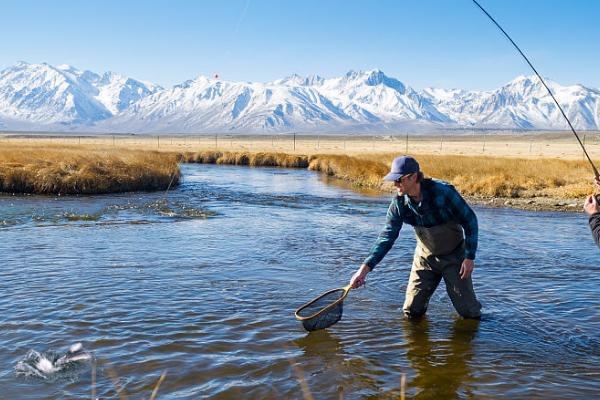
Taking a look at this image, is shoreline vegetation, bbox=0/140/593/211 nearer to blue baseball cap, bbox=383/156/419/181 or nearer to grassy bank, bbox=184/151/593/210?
grassy bank, bbox=184/151/593/210

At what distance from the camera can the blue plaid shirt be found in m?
6.62

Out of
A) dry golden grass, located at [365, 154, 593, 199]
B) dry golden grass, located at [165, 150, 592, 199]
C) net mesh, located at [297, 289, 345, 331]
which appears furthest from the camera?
dry golden grass, located at [165, 150, 592, 199]

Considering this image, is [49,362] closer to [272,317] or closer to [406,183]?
[272,317]

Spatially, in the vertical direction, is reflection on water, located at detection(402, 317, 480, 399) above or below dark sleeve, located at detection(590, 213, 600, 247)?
below

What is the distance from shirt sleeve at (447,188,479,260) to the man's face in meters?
0.47

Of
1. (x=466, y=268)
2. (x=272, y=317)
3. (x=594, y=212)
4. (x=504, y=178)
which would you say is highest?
(x=594, y=212)

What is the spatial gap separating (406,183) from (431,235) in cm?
91

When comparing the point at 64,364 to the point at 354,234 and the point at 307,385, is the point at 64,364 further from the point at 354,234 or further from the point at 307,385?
the point at 354,234

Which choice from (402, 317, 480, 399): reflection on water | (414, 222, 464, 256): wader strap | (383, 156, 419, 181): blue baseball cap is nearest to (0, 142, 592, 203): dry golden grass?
(402, 317, 480, 399): reflection on water

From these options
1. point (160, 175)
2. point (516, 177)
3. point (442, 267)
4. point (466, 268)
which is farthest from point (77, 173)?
point (466, 268)

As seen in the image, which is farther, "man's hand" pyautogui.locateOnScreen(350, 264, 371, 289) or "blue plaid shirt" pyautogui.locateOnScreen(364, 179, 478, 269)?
"man's hand" pyautogui.locateOnScreen(350, 264, 371, 289)

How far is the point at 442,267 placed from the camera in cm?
715

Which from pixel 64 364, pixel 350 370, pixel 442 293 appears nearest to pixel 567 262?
pixel 442 293

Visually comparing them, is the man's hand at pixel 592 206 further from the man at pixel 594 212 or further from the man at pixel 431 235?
the man at pixel 431 235
